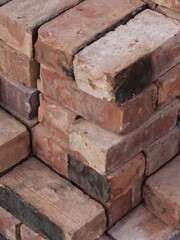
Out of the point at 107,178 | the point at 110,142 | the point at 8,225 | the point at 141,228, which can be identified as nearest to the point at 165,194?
the point at 141,228

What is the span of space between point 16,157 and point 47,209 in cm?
35

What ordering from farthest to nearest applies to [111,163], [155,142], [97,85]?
[155,142]
[111,163]
[97,85]

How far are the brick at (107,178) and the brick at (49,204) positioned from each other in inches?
2.7

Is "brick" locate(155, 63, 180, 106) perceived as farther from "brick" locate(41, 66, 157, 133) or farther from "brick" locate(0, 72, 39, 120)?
"brick" locate(0, 72, 39, 120)

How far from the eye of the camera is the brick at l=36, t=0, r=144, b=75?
3.36m

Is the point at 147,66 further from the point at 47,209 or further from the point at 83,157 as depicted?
the point at 47,209

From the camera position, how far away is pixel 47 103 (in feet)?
12.0

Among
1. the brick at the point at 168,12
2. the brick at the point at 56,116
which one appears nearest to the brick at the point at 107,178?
the brick at the point at 56,116

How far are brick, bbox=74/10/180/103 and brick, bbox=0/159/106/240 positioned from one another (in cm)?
62

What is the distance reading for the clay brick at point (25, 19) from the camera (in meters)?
3.47

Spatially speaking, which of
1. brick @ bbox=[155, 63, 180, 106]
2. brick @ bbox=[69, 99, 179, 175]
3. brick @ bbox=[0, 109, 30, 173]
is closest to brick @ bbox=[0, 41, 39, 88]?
brick @ bbox=[0, 109, 30, 173]

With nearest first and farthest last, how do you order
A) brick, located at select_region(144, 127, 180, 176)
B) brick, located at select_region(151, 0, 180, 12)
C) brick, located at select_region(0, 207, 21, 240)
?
brick, located at select_region(151, 0, 180, 12)
brick, located at select_region(144, 127, 180, 176)
brick, located at select_region(0, 207, 21, 240)

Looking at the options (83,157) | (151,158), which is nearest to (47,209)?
(83,157)

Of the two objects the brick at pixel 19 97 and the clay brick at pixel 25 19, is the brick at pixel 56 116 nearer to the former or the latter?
the brick at pixel 19 97
